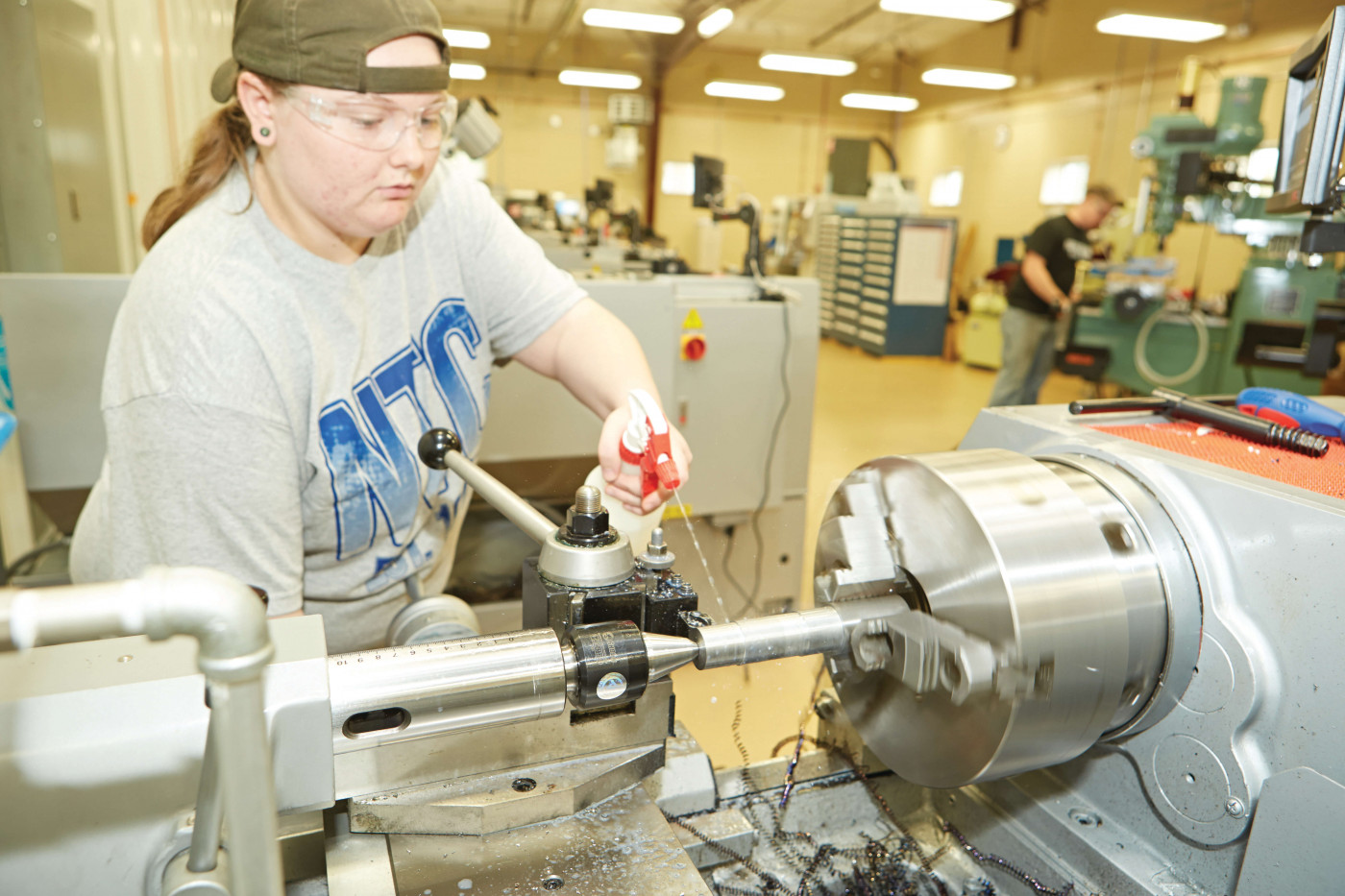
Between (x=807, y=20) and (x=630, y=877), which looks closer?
(x=630, y=877)

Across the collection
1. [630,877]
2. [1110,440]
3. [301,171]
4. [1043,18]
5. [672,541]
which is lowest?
[630,877]

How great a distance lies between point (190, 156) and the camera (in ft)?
2.87

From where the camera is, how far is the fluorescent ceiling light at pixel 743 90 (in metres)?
8.51

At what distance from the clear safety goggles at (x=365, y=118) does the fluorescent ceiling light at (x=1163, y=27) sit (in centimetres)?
604

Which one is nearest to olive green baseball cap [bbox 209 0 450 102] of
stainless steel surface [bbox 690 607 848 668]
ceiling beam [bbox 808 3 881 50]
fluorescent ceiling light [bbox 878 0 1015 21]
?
stainless steel surface [bbox 690 607 848 668]

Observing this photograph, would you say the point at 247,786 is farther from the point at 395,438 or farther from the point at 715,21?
the point at 715,21

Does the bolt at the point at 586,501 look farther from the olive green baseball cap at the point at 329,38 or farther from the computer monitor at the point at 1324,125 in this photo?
the computer monitor at the point at 1324,125

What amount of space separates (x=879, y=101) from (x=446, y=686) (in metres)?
9.21

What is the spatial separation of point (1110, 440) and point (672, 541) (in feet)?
1.15

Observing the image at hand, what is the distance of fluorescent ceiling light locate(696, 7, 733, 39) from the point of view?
6.13 meters

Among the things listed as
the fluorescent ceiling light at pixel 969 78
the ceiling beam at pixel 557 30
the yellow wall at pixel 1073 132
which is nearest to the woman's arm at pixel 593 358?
the yellow wall at pixel 1073 132

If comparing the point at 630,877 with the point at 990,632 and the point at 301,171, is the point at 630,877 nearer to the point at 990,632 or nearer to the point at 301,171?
the point at 990,632

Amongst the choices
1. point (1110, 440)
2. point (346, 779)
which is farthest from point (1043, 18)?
point (346, 779)

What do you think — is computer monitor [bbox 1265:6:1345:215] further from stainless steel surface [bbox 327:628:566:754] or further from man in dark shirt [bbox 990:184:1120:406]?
man in dark shirt [bbox 990:184:1120:406]
